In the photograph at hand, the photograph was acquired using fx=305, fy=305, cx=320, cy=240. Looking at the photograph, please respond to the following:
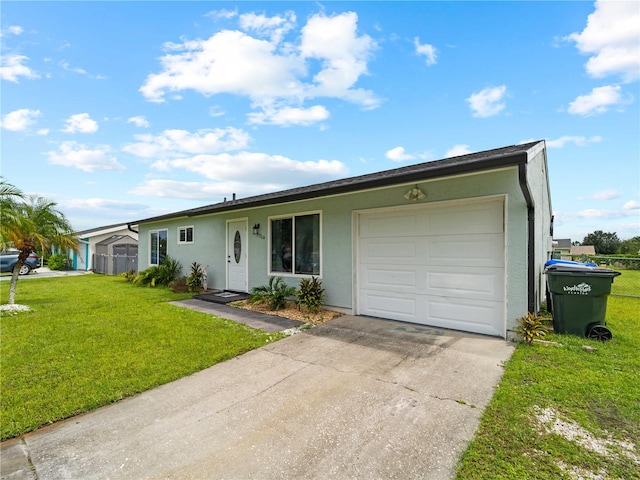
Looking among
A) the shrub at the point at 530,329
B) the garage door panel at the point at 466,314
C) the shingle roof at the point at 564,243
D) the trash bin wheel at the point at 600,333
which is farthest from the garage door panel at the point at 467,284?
the shingle roof at the point at 564,243

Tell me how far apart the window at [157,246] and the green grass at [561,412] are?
12386 millimetres

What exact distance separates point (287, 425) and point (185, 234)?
401 inches

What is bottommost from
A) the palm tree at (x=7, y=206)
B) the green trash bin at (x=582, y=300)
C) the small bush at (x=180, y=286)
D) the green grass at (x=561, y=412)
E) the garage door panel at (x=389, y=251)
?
the green grass at (x=561, y=412)

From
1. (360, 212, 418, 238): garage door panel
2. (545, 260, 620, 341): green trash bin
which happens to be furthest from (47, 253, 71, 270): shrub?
(545, 260, 620, 341): green trash bin

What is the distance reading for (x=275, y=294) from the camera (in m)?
7.02

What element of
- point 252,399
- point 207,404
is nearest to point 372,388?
point 252,399

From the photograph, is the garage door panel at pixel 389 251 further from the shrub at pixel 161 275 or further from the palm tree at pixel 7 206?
the shrub at pixel 161 275

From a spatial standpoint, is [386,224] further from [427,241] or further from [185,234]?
[185,234]

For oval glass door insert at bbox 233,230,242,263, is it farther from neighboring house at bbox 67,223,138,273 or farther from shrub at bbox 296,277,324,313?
neighboring house at bbox 67,223,138,273

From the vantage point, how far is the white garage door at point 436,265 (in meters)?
4.84

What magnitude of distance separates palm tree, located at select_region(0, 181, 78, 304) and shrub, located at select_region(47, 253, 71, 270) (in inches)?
620

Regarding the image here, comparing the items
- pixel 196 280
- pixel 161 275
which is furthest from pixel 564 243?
pixel 161 275

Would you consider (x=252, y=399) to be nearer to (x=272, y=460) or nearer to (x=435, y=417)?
(x=272, y=460)

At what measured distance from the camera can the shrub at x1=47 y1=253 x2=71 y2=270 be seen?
20.0 meters
